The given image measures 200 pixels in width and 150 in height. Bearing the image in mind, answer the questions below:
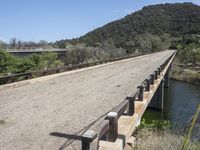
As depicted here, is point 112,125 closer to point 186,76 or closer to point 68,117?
point 68,117

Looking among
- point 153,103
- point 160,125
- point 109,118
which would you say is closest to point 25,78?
point 160,125

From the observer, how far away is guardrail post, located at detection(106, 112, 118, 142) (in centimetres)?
557

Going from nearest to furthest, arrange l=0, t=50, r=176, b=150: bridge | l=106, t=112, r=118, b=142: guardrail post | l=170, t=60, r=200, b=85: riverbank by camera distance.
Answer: l=106, t=112, r=118, b=142: guardrail post, l=0, t=50, r=176, b=150: bridge, l=170, t=60, r=200, b=85: riverbank

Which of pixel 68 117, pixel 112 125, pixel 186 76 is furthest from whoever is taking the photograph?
pixel 186 76

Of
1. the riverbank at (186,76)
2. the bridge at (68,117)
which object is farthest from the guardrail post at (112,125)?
the riverbank at (186,76)

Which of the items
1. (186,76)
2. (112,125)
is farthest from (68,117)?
(186,76)

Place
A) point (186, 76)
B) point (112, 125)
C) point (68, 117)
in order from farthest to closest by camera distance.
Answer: point (186, 76) < point (68, 117) < point (112, 125)

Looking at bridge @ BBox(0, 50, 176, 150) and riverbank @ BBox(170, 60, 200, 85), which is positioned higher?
bridge @ BBox(0, 50, 176, 150)

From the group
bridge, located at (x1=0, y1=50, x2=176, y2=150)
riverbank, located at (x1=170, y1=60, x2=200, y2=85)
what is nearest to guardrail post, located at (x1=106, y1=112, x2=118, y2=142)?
bridge, located at (x1=0, y1=50, x2=176, y2=150)

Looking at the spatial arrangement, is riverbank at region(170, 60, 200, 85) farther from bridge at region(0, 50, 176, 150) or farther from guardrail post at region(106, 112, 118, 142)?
guardrail post at region(106, 112, 118, 142)

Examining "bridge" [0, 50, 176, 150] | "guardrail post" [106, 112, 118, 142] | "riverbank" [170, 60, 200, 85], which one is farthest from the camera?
"riverbank" [170, 60, 200, 85]

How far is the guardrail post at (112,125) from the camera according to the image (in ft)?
18.3

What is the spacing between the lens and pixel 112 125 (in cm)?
569

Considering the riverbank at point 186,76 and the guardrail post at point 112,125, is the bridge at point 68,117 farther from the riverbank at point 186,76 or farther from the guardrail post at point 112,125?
the riverbank at point 186,76
